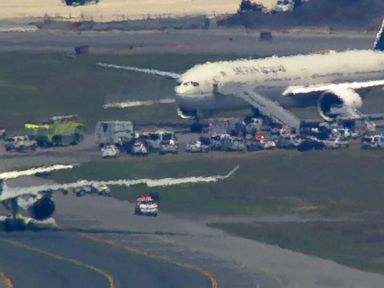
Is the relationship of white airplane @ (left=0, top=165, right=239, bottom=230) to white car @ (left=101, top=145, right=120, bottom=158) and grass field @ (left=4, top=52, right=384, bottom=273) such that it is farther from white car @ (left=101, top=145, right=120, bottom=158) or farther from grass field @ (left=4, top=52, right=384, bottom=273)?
white car @ (left=101, top=145, right=120, bottom=158)

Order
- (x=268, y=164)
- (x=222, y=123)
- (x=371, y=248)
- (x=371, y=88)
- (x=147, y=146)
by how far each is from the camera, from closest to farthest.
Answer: (x=371, y=248), (x=268, y=164), (x=147, y=146), (x=222, y=123), (x=371, y=88)

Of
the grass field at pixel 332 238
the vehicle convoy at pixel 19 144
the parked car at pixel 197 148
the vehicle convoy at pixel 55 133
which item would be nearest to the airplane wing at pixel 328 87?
the vehicle convoy at pixel 55 133

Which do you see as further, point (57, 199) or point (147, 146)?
point (147, 146)

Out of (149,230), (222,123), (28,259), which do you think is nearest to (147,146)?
(222,123)

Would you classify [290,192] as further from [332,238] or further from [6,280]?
[6,280]

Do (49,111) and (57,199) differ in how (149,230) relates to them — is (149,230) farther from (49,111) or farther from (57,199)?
(49,111)

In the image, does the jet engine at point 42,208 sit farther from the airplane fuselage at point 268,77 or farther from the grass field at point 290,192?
the airplane fuselage at point 268,77

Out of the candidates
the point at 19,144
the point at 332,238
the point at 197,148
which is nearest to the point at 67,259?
the point at 332,238
